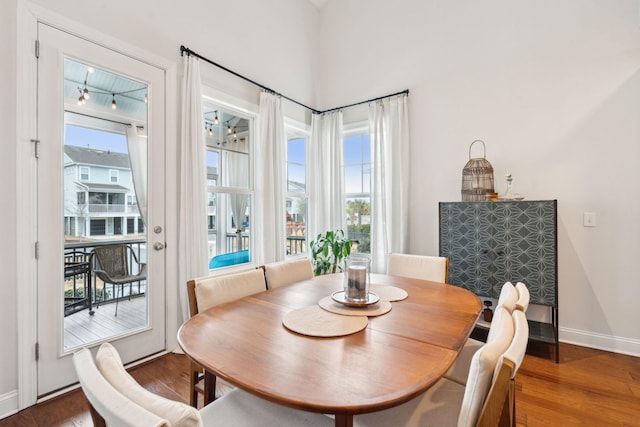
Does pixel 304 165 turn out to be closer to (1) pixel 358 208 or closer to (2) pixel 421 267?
(1) pixel 358 208

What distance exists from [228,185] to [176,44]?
1.31m

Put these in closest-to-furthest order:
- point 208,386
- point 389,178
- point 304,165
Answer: point 208,386 < point 389,178 < point 304,165

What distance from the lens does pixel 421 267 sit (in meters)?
2.36

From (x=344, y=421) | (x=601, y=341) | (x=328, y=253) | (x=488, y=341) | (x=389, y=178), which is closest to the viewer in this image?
(x=344, y=421)

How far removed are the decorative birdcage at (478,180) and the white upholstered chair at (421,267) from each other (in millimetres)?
910

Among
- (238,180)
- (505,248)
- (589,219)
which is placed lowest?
(505,248)

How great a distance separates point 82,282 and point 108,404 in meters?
1.93

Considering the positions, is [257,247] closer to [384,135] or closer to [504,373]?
[384,135]

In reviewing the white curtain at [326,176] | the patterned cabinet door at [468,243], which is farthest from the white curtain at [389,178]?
the patterned cabinet door at [468,243]

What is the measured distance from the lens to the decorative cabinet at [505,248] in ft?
8.12

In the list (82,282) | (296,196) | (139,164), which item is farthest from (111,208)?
(296,196)

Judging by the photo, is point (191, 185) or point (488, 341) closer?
point (488, 341)

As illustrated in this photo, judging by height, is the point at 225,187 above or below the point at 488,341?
above

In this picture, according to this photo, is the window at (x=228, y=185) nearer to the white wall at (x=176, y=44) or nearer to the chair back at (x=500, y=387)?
the white wall at (x=176, y=44)
